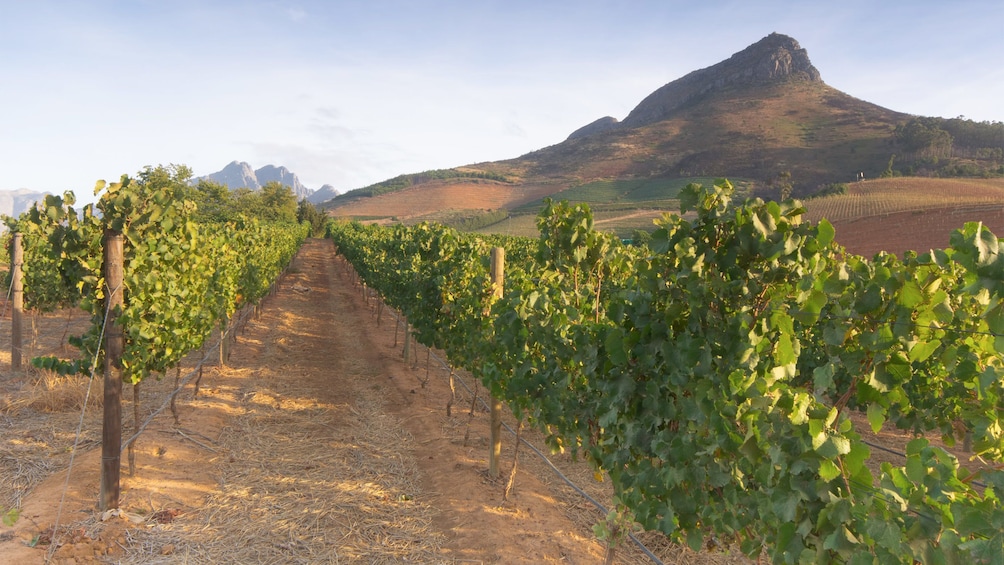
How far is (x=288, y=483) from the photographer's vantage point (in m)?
6.32

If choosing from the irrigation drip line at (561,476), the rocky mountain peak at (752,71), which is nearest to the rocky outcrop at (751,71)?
the rocky mountain peak at (752,71)

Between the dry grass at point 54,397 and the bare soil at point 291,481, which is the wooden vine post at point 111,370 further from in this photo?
the dry grass at point 54,397

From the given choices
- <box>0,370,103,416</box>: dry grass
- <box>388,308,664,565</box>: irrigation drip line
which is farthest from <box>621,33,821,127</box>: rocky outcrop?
<box>0,370,103,416</box>: dry grass

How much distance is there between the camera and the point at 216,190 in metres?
50.6

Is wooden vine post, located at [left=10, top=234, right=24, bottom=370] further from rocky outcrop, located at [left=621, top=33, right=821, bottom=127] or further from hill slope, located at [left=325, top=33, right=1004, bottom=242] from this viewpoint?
rocky outcrop, located at [left=621, top=33, right=821, bottom=127]

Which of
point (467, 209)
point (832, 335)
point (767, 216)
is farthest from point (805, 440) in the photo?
point (467, 209)

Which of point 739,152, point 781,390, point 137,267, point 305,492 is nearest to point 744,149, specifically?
point 739,152

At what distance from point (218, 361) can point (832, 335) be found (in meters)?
11.8

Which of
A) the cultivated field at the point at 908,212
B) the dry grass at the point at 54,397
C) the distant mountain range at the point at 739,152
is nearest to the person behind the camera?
the dry grass at the point at 54,397

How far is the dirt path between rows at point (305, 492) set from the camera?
501 centimetres

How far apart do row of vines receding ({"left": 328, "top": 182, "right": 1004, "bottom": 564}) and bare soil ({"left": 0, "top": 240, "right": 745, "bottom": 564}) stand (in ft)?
7.27

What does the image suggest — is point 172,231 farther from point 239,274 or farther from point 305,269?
point 305,269

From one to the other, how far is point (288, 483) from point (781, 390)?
5843 mm

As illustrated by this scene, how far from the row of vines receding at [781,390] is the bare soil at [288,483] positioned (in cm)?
222
